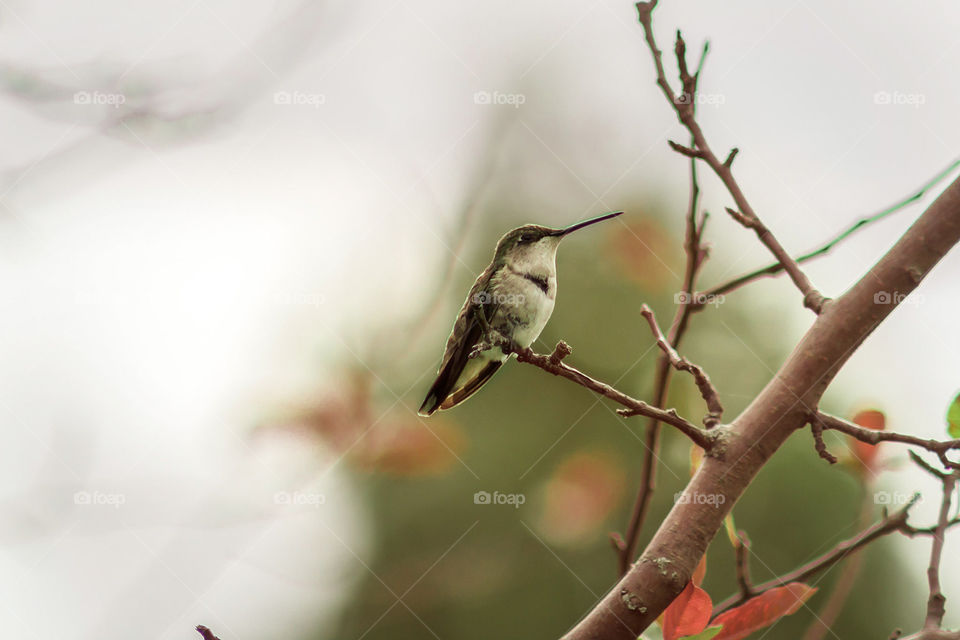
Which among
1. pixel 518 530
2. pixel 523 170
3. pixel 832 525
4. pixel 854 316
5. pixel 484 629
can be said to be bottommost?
pixel 832 525

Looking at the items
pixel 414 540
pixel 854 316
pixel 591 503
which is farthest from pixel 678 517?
pixel 414 540

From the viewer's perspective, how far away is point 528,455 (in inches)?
221

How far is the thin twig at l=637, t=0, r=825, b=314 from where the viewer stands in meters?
1.75

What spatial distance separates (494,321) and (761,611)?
3.74 feet

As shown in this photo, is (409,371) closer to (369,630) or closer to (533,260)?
(369,630)

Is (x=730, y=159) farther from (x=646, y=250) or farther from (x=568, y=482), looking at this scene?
(x=568, y=482)

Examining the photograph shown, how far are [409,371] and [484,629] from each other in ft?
6.67

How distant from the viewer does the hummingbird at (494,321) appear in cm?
242
